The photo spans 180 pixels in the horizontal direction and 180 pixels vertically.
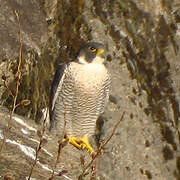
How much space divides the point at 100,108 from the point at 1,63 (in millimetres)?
1484

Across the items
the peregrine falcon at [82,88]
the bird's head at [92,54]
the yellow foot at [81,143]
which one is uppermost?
the bird's head at [92,54]

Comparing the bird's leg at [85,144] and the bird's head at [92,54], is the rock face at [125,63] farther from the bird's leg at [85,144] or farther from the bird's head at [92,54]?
the bird's head at [92,54]

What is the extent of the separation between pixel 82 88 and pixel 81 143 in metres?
0.86

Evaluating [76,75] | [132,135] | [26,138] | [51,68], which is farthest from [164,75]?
[26,138]

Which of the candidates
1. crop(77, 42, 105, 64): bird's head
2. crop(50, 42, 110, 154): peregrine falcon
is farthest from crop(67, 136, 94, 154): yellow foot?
crop(77, 42, 105, 64): bird's head

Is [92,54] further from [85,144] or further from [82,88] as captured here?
[85,144]

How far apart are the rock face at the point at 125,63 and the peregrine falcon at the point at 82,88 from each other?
71cm

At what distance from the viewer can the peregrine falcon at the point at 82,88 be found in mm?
6672

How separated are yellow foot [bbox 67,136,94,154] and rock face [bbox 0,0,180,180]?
0.53 meters

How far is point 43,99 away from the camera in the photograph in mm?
7699

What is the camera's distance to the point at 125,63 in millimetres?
8414

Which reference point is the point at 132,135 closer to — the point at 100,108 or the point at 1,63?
the point at 100,108

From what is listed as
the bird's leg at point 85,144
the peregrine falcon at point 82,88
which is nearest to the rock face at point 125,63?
the bird's leg at point 85,144

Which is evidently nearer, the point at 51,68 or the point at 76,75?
the point at 76,75
